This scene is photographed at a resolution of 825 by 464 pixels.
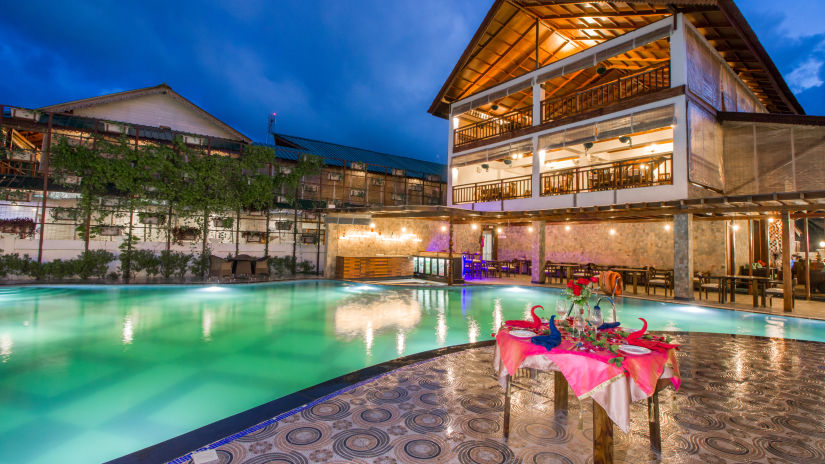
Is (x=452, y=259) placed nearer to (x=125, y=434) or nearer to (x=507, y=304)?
(x=507, y=304)

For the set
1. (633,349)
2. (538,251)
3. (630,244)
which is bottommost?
(633,349)

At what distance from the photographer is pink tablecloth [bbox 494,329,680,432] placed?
7.03ft

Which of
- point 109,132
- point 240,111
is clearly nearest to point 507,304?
point 109,132

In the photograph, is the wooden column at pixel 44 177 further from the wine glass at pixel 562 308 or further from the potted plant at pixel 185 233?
the wine glass at pixel 562 308

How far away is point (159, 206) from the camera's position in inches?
559

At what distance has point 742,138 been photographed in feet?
40.3

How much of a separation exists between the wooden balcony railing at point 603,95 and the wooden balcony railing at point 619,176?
2.27 metres

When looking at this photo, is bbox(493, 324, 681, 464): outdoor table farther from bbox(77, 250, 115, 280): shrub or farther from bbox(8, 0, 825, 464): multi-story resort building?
bbox(77, 250, 115, 280): shrub

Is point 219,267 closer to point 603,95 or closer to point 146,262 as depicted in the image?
point 146,262

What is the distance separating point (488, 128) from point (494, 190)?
3.50 meters

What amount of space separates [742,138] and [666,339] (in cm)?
1413

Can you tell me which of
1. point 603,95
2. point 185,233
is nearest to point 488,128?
point 603,95

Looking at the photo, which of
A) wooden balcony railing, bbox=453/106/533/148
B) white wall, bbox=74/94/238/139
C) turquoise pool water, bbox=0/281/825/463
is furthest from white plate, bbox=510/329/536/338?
white wall, bbox=74/94/238/139

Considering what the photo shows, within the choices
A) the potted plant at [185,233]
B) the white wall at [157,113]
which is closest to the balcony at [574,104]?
the potted plant at [185,233]
